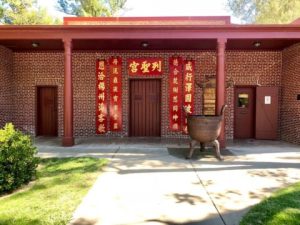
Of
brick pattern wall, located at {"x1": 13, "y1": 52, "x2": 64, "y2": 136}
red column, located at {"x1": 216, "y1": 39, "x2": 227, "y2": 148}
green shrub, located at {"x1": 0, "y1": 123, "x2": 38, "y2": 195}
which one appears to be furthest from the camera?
brick pattern wall, located at {"x1": 13, "y1": 52, "x2": 64, "y2": 136}

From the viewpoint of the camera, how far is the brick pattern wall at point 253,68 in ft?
41.3

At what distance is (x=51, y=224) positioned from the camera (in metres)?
3.87

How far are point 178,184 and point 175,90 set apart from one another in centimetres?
732

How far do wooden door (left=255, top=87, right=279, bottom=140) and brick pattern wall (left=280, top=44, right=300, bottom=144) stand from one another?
29 centimetres

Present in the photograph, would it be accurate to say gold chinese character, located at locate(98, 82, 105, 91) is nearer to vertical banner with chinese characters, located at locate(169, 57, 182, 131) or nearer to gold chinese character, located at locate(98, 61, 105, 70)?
gold chinese character, located at locate(98, 61, 105, 70)

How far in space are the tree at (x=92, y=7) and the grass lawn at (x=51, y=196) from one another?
2210cm

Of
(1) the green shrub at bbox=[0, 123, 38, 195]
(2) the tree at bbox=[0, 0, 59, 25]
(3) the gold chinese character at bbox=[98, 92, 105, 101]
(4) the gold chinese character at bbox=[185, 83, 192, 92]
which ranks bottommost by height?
(1) the green shrub at bbox=[0, 123, 38, 195]

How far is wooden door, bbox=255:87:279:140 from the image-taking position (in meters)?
12.6

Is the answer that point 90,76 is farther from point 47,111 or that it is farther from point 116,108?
point 47,111

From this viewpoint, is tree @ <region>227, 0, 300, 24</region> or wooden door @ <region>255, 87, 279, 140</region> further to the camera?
tree @ <region>227, 0, 300, 24</region>

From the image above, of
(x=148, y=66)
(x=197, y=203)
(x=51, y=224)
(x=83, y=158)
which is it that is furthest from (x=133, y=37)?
(x=51, y=224)

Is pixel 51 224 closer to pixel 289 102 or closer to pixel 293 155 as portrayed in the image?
pixel 293 155

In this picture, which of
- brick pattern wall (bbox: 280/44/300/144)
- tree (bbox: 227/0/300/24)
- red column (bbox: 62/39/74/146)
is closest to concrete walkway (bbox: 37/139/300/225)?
red column (bbox: 62/39/74/146)

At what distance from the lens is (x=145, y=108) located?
13.1m
